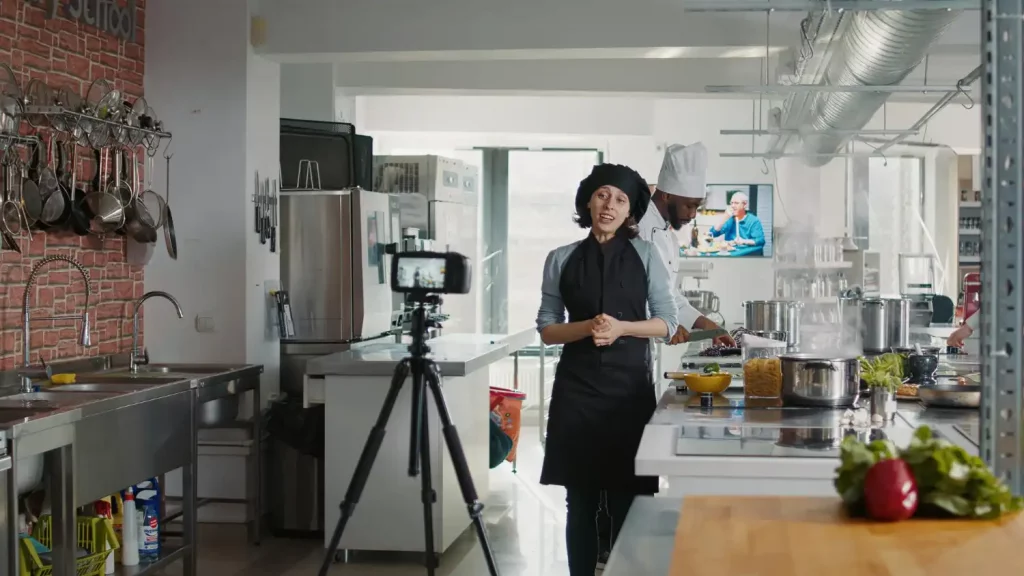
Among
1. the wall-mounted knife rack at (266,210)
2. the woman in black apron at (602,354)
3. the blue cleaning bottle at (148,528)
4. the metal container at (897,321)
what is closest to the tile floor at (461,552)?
the blue cleaning bottle at (148,528)

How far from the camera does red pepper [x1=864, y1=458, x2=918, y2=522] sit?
1716 millimetres

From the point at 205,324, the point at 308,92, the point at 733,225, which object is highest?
the point at 308,92

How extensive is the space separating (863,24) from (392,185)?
418 cm

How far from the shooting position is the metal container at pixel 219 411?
492 cm

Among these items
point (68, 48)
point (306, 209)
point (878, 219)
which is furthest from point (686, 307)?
point (878, 219)

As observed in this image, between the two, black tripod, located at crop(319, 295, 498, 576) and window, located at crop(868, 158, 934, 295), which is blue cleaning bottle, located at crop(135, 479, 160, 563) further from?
window, located at crop(868, 158, 934, 295)

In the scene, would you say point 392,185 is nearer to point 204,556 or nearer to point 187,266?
point 187,266

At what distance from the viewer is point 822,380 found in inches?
117

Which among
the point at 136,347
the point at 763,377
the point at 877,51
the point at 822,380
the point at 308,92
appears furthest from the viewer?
the point at 308,92

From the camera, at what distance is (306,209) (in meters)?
5.95

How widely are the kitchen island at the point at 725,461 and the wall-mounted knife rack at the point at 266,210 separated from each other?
3.17 meters

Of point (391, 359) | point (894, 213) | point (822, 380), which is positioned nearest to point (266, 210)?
point (391, 359)

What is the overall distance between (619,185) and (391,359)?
1.71m

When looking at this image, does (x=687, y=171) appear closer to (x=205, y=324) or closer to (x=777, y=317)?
(x=777, y=317)
